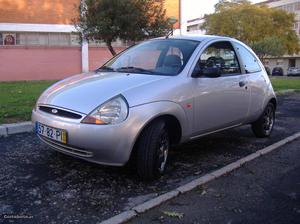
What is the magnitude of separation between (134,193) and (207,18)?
5208 cm

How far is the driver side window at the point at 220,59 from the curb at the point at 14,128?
322 centimetres

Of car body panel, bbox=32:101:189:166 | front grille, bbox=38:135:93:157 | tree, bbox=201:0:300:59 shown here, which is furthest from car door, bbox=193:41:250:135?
tree, bbox=201:0:300:59

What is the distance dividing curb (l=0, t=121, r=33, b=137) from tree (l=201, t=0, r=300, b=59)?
43344mm

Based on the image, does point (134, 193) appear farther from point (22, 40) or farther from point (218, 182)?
point (22, 40)

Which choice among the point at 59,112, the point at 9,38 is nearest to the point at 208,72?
the point at 59,112

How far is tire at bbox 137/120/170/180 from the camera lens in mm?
4137

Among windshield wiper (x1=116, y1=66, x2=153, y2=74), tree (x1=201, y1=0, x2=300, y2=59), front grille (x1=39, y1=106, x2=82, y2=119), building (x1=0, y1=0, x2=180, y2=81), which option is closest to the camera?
front grille (x1=39, y1=106, x2=82, y2=119)

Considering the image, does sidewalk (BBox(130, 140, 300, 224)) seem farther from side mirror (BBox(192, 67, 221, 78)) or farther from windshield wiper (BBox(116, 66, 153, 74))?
windshield wiper (BBox(116, 66, 153, 74))

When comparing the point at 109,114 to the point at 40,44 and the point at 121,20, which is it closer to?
the point at 121,20

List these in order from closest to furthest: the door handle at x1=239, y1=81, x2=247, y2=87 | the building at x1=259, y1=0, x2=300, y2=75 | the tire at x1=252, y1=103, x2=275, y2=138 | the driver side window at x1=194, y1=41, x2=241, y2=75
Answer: the driver side window at x1=194, y1=41, x2=241, y2=75 < the door handle at x1=239, y1=81, x2=247, y2=87 < the tire at x1=252, y1=103, x2=275, y2=138 < the building at x1=259, y1=0, x2=300, y2=75

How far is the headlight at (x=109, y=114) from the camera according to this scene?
12.9ft

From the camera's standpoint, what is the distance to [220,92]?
5.25m

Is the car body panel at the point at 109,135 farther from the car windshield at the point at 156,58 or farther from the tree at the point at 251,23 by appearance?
→ the tree at the point at 251,23

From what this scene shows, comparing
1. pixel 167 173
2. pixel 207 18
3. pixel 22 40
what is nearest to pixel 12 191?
pixel 167 173
